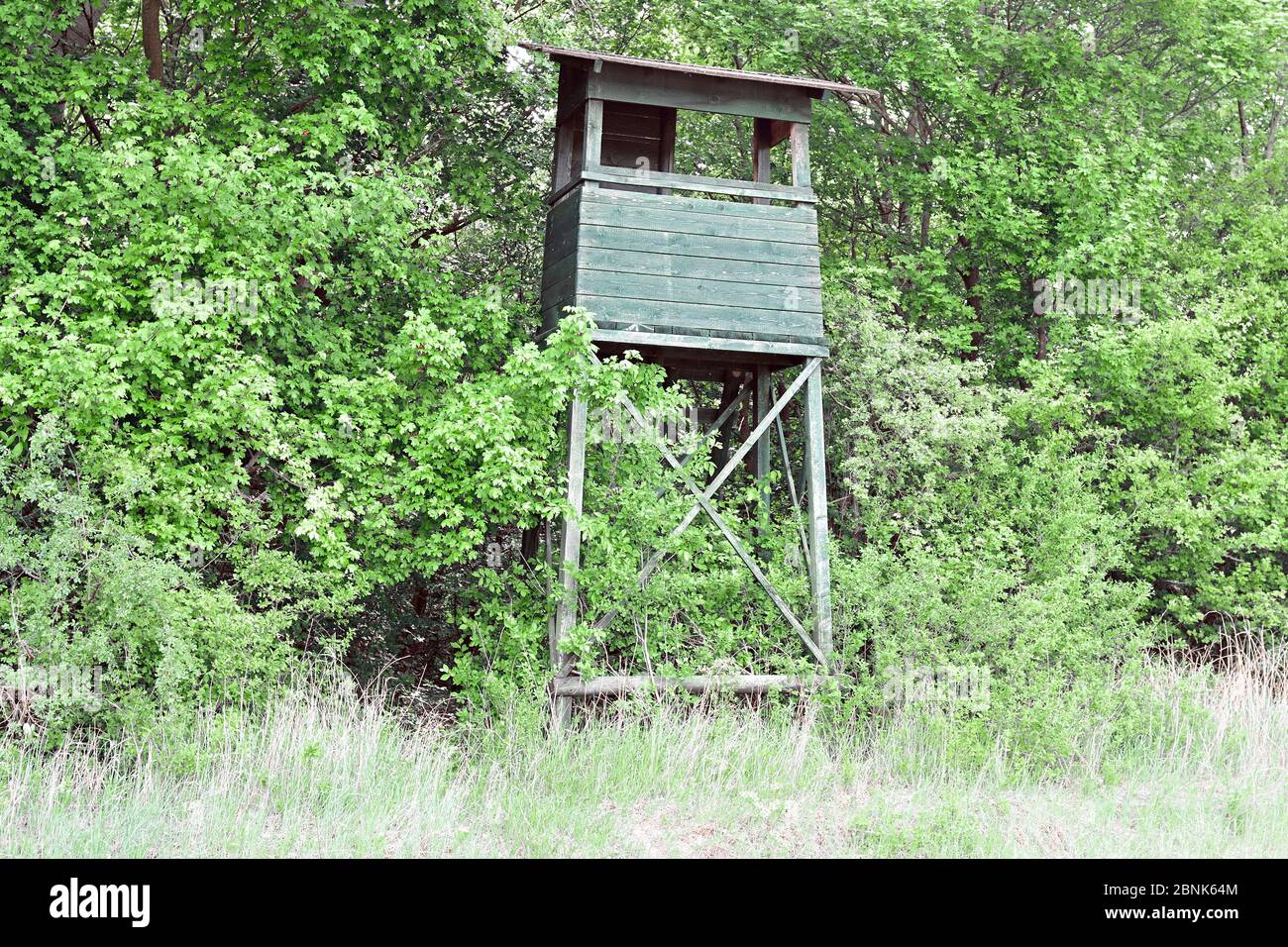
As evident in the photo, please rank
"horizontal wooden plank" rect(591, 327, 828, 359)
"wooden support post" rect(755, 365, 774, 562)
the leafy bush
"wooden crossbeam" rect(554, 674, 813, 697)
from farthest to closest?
"wooden support post" rect(755, 365, 774, 562) → "horizontal wooden plank" rect(591, 327, 828, 359) → "wooden crossbeam" rect(554, 674, 813, 697) → the leafy bush

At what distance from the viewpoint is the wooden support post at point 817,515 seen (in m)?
12.1

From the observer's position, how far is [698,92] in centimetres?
1221

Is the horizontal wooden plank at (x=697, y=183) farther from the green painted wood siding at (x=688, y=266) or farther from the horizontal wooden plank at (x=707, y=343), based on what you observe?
the horizontal wooden plank at (x=707, y=343)

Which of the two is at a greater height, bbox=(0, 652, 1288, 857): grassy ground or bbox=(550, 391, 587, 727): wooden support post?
bbox=(550, 391, 587, 727): wooden support post

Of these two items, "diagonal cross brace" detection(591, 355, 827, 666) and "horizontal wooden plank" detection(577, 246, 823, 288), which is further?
"horizontal wooden plank" detection(577, 246, 823, 288)

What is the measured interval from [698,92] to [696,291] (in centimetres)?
209

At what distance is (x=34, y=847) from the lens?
738 centimetres

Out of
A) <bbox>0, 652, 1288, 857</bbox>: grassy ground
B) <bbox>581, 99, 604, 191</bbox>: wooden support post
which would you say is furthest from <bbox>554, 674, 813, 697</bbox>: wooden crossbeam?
<bbox>581, 99, 604, 191</bbox>: wooden support post

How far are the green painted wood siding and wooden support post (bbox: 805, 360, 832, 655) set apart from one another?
658 millimetres

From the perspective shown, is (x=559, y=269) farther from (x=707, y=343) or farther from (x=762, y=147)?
(x=762, y=147)

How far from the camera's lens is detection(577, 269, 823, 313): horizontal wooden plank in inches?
452

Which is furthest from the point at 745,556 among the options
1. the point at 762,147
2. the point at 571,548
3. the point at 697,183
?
the point at 762,147

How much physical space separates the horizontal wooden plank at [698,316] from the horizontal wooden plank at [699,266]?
0.96 ft

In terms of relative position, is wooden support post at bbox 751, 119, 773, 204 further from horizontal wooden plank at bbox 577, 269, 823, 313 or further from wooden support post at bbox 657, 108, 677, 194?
horizontal wooden plank at bbox 577, 269, 823, 313
